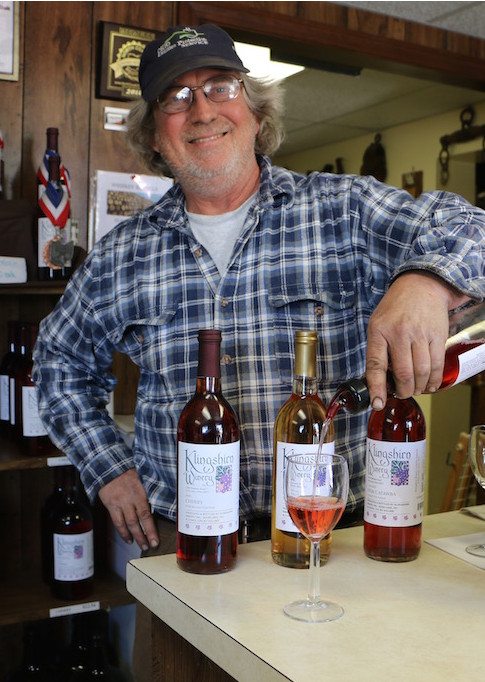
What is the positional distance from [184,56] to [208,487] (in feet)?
3.06

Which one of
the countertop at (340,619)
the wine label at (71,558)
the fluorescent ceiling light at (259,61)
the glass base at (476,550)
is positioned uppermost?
the fluorescent ceiling light at (259,61)

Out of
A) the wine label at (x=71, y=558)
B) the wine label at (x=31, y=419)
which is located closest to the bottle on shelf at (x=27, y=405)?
the wine label at (x=31, y=419)

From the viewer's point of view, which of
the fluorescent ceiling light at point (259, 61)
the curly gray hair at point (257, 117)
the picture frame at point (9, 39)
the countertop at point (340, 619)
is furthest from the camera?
the fluorescent ceiling light at point (259, 61)

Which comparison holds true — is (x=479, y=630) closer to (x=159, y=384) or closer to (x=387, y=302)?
(x=387, y=302)

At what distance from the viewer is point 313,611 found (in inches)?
33.6

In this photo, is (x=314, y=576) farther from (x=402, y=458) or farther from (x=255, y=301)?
(x=255, y=301)

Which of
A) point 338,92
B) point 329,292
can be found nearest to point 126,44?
point 329,292

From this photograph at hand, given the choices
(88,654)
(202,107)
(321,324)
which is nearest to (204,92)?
(202,107)

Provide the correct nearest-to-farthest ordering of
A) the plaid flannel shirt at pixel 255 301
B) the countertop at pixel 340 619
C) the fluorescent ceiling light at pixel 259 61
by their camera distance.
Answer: the countertop at pixel 340 619 < the plaid flannel shirt at pixel 255 301 < the fluorescent ceiling light at pixel 259 61

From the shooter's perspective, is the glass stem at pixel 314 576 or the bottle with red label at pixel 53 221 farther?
the bottle with red label at pixel 53 221

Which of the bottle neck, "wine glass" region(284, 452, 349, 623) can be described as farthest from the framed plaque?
"wine glass" region(284, 452, 349, 623)

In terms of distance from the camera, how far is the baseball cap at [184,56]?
1.48 metres

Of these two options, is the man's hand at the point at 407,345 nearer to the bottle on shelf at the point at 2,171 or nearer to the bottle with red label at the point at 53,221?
the bottle with red label at the point at 53,221

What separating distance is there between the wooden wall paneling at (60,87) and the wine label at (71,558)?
1033 mm
